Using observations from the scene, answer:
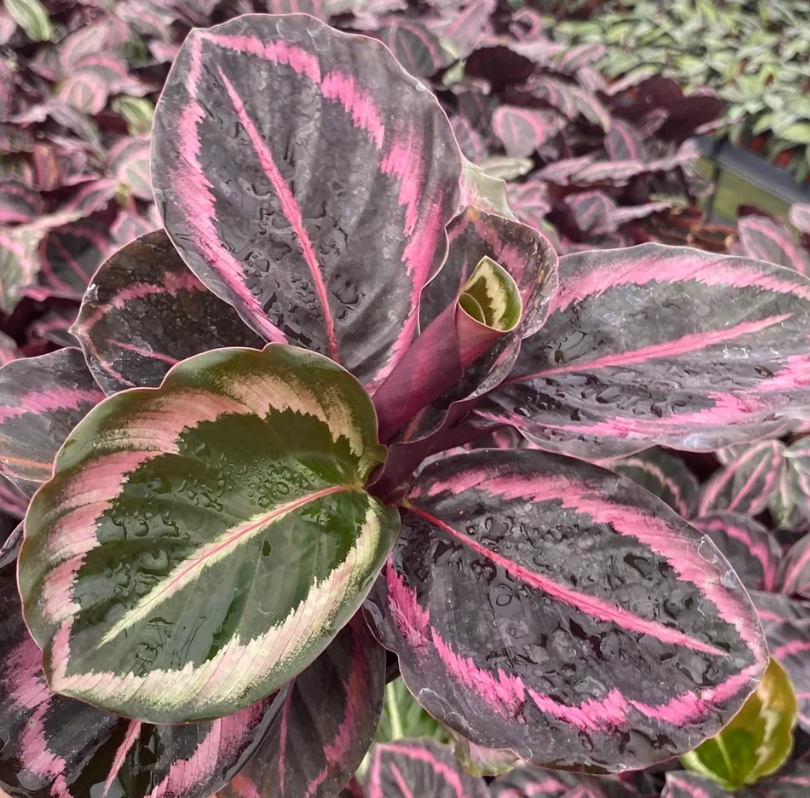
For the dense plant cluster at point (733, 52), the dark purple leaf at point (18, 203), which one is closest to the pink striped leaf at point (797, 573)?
the dark purple leaf at point (18, 203)

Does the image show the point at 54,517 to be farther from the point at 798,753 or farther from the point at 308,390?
the point at 798,753

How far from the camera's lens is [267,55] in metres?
0.38

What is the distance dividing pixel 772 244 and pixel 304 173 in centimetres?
99

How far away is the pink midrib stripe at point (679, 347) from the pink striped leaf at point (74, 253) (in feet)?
2.46

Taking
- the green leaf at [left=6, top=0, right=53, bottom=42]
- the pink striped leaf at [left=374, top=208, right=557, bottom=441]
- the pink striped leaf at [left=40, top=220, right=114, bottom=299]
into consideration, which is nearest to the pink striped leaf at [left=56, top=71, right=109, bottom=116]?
the green leaf at [left=6, top=0, right=53, bottom=42]

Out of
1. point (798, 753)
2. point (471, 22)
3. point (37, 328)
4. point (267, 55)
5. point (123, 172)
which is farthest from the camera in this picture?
point (471, 22)

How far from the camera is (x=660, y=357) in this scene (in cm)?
40

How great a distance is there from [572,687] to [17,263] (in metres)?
0.86

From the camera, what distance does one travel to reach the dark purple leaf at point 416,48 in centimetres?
147

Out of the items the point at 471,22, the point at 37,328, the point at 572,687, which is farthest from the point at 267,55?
the point at 471,22

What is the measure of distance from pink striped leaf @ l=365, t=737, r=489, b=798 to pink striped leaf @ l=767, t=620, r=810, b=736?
0.33 m

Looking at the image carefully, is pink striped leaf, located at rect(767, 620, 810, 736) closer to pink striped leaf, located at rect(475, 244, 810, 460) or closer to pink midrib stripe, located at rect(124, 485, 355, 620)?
pink striped leaf, located at rect(475, 244, 810, 460)

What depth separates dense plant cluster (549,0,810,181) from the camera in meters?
2.80

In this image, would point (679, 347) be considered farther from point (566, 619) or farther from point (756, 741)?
point (756, 741)
